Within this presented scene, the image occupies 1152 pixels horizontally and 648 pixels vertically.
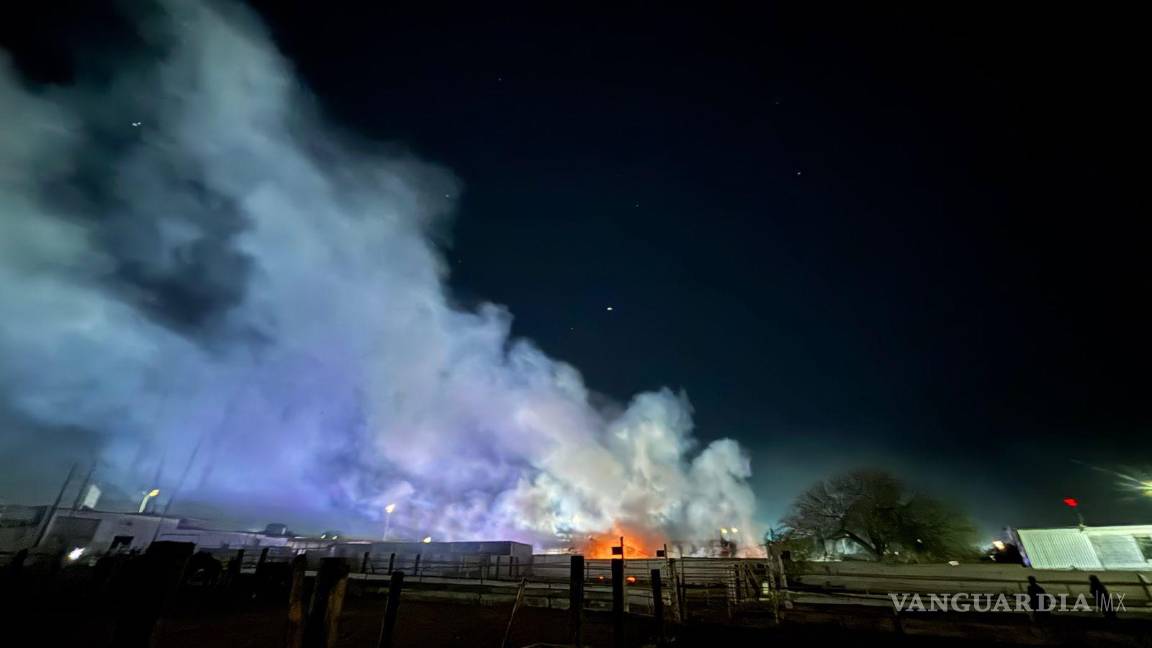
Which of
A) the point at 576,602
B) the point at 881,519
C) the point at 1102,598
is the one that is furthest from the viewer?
the point at 881,519

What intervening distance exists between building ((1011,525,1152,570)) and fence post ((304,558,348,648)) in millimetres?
48730

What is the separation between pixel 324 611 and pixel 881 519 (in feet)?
187

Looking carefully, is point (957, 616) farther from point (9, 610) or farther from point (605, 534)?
point (605, 534)

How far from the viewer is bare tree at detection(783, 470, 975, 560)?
46031 millimetres

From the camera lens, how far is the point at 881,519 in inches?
1912

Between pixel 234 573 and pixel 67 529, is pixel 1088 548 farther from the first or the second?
pixel 67 529

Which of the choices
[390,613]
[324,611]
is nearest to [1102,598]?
[390,613]

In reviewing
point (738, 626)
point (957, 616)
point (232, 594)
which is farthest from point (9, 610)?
point (957, 616)

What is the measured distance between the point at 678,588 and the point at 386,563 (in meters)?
50.5

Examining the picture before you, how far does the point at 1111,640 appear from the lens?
14.1 meters

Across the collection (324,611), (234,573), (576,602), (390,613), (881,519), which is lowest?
(234,573)

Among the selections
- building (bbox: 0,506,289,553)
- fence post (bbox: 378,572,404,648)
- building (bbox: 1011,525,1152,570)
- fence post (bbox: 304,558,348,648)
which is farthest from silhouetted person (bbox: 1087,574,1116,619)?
building (bbox: 0,506,289,553)

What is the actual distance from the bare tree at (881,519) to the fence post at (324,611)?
185ft

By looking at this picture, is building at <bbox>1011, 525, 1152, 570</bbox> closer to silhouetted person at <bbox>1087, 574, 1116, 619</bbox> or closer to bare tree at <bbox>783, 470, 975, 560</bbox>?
bare tree at <bbox>783, 470, 975, 560</bbox>
